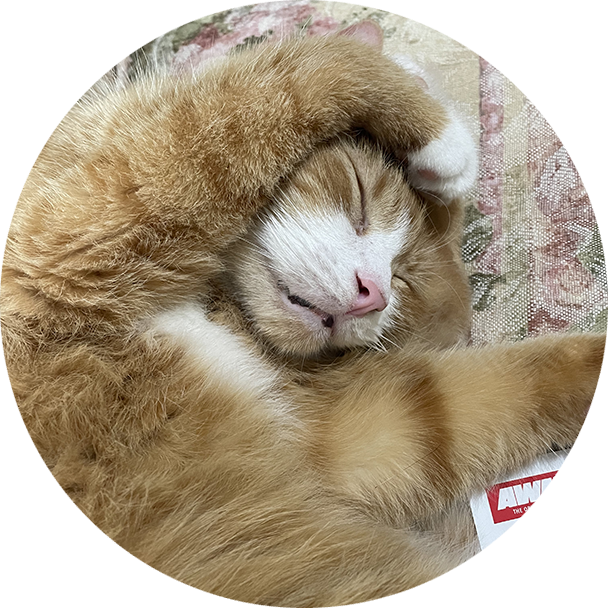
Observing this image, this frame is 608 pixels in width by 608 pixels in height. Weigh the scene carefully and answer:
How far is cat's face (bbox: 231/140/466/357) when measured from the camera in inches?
38.0

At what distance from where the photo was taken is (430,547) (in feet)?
3.04

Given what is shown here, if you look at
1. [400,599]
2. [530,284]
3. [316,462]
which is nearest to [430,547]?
[400,599]

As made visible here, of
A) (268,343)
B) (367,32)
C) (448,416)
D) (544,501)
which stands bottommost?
(544,501)

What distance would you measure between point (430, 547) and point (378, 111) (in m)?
0.69

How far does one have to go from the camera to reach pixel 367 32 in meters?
1.01

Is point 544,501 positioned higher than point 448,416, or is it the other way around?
point 448,416

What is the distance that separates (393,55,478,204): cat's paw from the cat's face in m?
0.06

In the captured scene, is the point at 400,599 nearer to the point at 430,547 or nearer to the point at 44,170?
the point at 430,547

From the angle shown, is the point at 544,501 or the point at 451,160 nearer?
the point at 544,501

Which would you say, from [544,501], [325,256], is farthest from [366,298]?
[544,501]

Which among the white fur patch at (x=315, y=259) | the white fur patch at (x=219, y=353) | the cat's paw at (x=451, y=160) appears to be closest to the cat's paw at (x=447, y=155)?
the cat's paw at (x=451, y=160)

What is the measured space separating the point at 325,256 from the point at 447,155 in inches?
11.3

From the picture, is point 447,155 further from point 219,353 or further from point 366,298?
point 219,353

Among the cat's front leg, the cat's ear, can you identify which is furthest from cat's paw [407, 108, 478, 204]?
the cat's front leg
